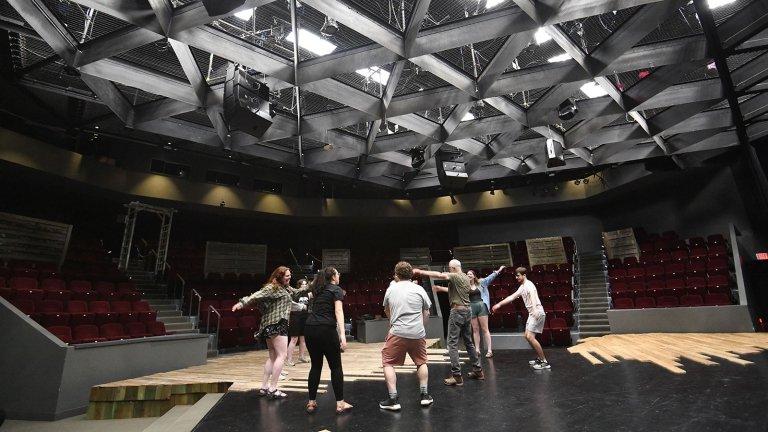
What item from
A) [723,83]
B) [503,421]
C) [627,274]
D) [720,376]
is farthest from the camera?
[627,274]

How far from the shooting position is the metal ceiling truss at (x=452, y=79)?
5.55 meters

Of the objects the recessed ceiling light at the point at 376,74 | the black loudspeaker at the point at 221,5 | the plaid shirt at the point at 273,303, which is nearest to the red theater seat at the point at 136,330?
the plaid shirt at the point at 273,303

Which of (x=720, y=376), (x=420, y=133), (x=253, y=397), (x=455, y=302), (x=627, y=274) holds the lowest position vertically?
(x=253, y=397)

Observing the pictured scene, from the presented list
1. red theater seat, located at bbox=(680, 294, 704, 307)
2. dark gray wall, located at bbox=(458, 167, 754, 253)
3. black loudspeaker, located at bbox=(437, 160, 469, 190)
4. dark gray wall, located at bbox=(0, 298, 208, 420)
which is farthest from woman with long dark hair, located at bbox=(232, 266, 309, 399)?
dark gray wall, located at bbox=(458, 167, 754, 253)

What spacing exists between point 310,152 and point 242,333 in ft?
18.2

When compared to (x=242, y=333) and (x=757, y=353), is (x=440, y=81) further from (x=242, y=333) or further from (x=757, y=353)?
(x=242, y=333)

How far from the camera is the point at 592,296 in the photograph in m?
11.9

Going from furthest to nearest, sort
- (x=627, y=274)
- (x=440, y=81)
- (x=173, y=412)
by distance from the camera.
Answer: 1. (x=627, y=274)
2. (x=440, y=81)
3. (x=173, y=412)

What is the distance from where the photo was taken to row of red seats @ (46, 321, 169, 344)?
601 cm

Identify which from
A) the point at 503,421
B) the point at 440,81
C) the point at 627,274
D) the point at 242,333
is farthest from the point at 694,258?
the point at 242,333

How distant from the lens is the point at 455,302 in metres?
4.60

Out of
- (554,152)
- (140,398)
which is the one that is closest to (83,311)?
(140,398)

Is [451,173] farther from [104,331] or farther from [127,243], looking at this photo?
[127,243]

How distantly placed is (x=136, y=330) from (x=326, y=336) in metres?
5.74
